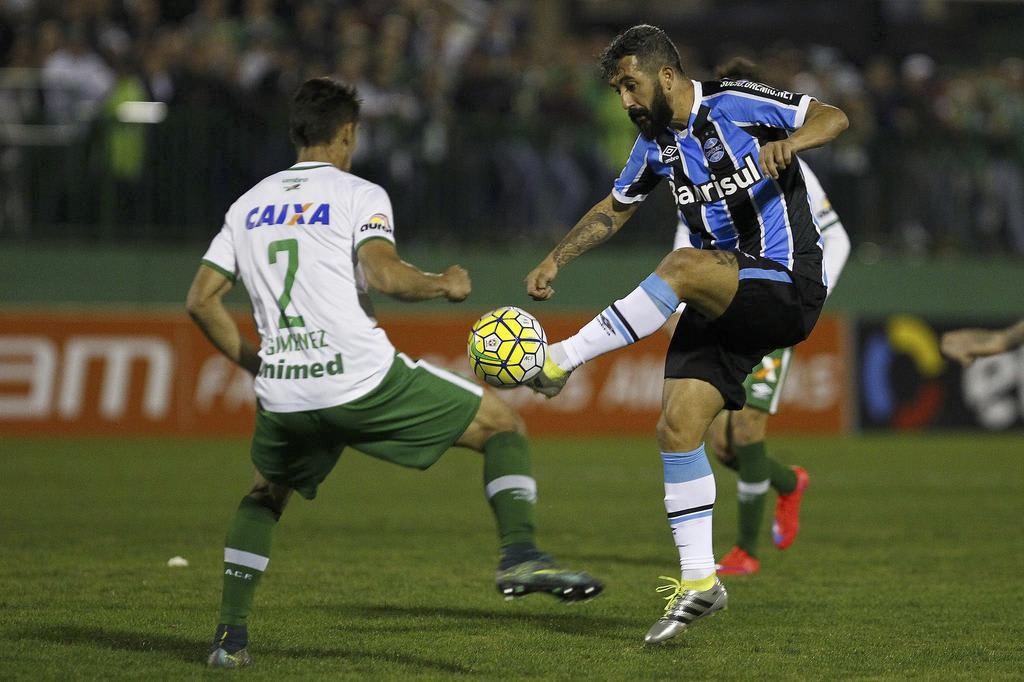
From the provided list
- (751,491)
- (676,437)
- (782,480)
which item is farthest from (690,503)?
(782,480)

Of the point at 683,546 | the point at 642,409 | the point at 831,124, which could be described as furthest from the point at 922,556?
the point at 642,409

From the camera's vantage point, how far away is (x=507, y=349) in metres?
6.09

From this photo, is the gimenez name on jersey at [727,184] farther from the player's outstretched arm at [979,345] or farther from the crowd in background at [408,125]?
the crowd in background at [408,125]

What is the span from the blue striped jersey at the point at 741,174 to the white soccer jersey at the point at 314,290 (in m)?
1.46

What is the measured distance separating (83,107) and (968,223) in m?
11.1

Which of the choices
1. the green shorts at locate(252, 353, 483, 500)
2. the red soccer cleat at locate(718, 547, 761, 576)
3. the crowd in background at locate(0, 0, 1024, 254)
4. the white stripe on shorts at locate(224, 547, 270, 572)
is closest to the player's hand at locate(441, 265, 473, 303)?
the green shorts at locate(252, 353, 483, 500)

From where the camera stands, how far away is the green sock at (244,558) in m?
5.72

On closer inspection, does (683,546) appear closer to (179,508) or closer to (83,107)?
(179,508)

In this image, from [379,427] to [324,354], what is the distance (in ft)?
1.19

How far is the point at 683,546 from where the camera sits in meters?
6.23

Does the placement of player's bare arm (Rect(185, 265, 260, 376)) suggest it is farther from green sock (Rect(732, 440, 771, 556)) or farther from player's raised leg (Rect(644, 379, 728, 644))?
green sock (Rect(732, 440, 771, 556))

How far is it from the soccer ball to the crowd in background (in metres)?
10.7

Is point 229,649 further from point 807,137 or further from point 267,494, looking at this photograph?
point 807,137

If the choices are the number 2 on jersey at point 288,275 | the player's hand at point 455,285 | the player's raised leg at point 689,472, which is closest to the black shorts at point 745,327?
the player's raised leg at point 689,472
